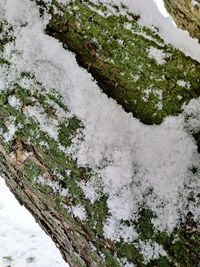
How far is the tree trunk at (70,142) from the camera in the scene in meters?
0.92

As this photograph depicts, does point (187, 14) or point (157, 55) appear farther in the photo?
point (187, 14)

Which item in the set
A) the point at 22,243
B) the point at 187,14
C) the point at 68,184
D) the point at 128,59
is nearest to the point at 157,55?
the point at 128,59

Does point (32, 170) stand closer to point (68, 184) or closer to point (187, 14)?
point (68, 184)

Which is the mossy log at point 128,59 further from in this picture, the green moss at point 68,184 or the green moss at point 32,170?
the green moss at point 32,170

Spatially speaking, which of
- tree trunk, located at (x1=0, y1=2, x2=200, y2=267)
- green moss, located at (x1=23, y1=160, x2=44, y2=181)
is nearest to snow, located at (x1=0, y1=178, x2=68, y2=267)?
tree trunk, located at (x1=0, y1=2, x2=200, y2=267)

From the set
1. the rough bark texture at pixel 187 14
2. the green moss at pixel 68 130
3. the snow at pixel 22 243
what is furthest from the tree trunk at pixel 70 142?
the snow at pixel 22 243

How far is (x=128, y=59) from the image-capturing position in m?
1.11

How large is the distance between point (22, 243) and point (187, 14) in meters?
2.81

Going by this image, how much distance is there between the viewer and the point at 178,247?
35.1 inches

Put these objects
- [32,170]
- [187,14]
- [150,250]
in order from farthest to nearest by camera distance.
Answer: [187,14]
[32,170]
[150,250]

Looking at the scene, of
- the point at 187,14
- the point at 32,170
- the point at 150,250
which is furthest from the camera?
the point at 187,14

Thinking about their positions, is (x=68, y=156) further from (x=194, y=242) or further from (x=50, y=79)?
(x=194, y=242)

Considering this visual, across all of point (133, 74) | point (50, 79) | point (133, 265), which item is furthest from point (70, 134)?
point (133, 265)

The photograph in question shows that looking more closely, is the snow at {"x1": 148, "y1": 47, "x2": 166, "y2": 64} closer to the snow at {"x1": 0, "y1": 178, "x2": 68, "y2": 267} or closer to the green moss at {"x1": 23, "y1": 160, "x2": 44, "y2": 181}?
the green moss at {"x1": 23, "y1": 160, "x2": 44, "y2": 181}
